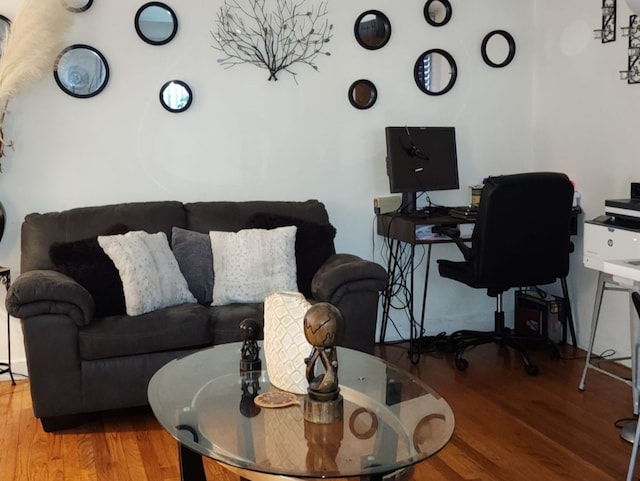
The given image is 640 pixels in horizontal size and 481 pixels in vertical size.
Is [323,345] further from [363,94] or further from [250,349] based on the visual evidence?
[363,94]

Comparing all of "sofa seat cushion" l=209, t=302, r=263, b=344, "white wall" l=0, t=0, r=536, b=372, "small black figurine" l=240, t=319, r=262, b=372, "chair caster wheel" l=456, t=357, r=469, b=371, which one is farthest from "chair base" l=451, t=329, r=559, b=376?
"small black figurine" l=240, t=319, r=262, b=372

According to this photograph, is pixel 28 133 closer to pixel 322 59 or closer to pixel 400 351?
pixel 322 59

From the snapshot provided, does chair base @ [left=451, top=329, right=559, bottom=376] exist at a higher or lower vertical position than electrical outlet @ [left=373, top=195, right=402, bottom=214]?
lower

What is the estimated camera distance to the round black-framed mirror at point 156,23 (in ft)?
12.9

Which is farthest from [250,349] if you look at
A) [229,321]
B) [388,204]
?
[388,204]

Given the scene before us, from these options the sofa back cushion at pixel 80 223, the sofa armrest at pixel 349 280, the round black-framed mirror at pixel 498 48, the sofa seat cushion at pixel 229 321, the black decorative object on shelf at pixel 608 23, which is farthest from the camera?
the round black-framed mirror at pixel 498 48

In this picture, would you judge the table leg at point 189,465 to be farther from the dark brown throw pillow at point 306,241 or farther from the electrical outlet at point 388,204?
the electrical outlet at point 388,204

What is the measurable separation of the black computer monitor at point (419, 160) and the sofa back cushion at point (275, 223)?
55 centimetres

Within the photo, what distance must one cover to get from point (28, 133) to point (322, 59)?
1.70 meters

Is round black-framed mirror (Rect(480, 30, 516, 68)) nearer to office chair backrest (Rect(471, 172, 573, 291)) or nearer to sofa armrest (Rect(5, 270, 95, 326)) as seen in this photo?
office chair backrest (Rect(471, 172, 573, 291))

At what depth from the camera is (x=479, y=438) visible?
3.04 metres

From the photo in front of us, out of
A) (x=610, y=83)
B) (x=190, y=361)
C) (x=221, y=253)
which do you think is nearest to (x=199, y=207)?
(x=221, y=253)

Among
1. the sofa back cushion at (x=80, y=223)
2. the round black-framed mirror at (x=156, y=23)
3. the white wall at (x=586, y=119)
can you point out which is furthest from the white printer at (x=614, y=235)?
the round black-framed mirror at (x=156, y=23)

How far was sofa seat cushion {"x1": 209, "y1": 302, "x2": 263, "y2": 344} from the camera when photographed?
336 centimetres
